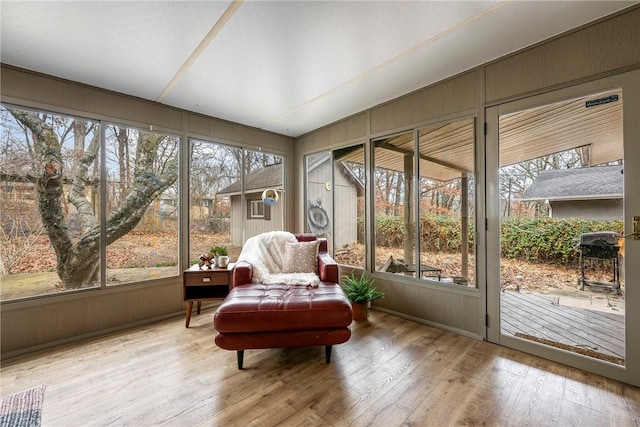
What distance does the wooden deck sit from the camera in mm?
1916

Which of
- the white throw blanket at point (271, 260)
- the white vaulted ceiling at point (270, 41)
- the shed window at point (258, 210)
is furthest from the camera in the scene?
the shed window at point (258, 210)

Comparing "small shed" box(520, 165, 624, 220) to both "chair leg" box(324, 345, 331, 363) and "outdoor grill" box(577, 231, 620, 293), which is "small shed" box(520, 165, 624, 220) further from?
"chair leg" box(324, 345, 331, 363)

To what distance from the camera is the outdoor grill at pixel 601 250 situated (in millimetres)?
1896

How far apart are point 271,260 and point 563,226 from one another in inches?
104

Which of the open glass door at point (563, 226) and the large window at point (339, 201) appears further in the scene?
the large window at point (339, 201)

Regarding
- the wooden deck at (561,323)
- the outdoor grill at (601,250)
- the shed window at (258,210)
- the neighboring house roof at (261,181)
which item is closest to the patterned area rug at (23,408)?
the neighboring house roof at (261,181)

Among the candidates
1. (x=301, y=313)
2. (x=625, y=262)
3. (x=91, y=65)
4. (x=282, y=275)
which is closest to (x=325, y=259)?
(x=282, y=275)

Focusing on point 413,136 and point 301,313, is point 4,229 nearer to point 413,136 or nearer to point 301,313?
point 301,313

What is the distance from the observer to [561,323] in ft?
7.07

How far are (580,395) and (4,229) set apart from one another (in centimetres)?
457

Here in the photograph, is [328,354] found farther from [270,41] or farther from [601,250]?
[270,41]

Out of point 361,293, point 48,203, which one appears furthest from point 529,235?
point 48,203

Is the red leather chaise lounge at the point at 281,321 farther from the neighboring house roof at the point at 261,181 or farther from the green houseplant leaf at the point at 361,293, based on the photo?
the neighboring house roof at the point at 261,181

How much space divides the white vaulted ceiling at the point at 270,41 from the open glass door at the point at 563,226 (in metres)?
0.65
